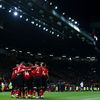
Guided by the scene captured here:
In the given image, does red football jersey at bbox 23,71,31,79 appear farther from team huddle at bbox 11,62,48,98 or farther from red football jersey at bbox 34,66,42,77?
red football jersey at bbox 34,66,42,77

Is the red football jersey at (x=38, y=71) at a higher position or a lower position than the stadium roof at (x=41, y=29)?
lower

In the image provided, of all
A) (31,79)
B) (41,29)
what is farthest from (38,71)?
(41,29)

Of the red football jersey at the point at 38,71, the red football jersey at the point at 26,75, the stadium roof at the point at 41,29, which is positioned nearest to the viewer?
the red football jersey at the point at 38,71

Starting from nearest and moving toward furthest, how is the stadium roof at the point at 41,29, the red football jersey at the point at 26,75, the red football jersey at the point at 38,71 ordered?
the red football jersey at the point at 38,71 < the red football jersey at the point at 26,75 < the stadium roof at the point at 41,29

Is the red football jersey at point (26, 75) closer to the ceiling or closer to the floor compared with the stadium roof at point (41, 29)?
closer to the floor

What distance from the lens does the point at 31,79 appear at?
20.2 meters

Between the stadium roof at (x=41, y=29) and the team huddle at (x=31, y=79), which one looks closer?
the team huddle at (x=31, y=79)

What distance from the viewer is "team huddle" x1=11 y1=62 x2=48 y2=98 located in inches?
787

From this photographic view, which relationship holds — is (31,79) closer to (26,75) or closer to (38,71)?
(26,75)

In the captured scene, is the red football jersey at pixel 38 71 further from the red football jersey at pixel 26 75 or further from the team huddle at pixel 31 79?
the red football jersey at pixel 26 75

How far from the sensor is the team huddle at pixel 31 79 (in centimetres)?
2000

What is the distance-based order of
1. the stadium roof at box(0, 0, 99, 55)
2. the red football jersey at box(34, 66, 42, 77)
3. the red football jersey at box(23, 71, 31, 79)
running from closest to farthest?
1. the red football jersey at box(34, 66, 42, 77)
2. the red football jersey at box(23, 71, 31, 79)
3. the stadium roof at box(0, 0, 99, 55)

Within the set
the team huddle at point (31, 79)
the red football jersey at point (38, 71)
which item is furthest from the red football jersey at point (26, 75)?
the red football jersey at point (38, 71)

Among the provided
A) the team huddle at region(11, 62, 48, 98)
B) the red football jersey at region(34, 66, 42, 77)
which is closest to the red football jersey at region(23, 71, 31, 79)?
the team huddle at region(11, 62, 48, 98)
